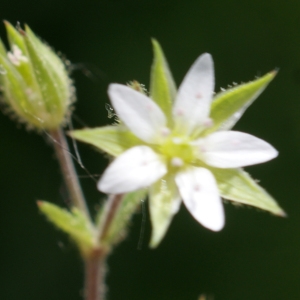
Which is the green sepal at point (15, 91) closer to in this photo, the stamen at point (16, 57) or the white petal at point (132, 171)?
the stamen at point (16, 57)

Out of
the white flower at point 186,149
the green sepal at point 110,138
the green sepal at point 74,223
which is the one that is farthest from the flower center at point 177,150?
the green sepal at point 74,223

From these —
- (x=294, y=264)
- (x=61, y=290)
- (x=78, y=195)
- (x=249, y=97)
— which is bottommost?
(x=294, y=264)

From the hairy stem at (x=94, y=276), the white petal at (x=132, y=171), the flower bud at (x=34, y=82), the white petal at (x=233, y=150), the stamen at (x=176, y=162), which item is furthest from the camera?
A: the hairy stem at (x=94, y=276)

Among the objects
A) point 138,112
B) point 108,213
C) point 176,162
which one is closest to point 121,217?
point 108,213

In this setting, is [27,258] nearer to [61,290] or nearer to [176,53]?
[61,290]

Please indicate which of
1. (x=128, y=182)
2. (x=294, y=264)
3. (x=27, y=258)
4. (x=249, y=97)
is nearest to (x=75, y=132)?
(x=128, y=182)

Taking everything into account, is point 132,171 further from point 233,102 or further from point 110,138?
point 233,102

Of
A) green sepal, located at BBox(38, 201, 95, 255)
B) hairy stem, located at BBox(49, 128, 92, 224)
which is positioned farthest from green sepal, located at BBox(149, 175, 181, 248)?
hairy stem, located at BBox(49, 128, 92, 224)
